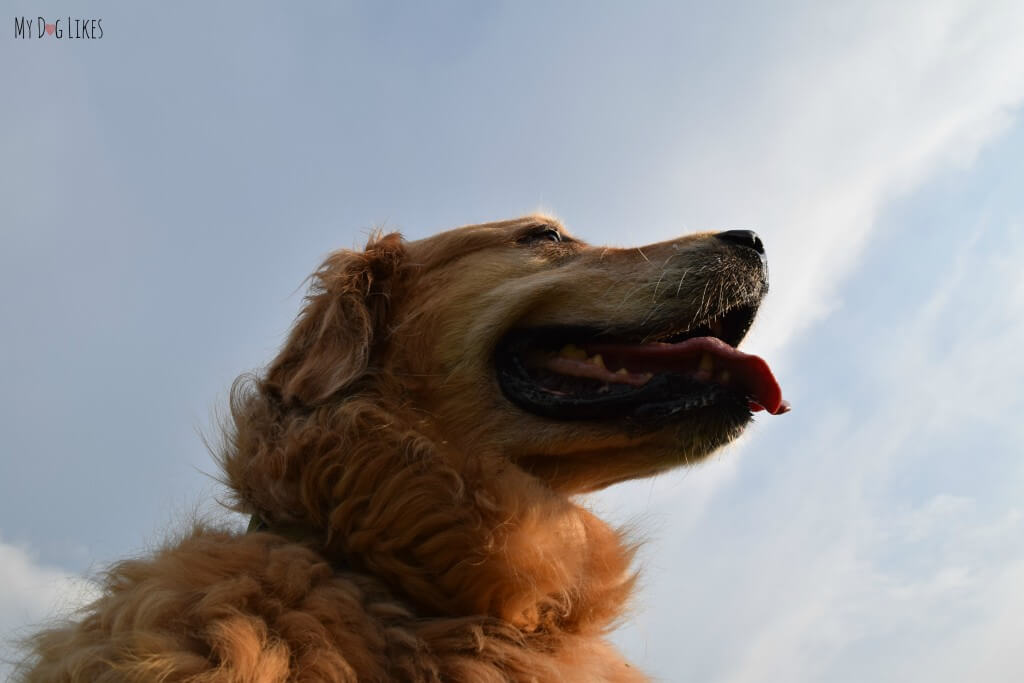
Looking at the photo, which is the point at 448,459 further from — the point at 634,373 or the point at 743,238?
the point at 743,238

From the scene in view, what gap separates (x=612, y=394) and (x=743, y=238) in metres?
1.26

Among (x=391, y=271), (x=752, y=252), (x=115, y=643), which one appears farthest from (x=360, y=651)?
(x=752, y=252)

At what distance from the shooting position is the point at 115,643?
3307 millimetres

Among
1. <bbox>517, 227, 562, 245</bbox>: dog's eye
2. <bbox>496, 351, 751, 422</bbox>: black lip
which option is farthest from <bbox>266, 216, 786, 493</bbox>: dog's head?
<bbox>517, 227, 562, 245</bbox>: dog's eye

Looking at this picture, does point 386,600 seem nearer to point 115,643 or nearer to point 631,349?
point 115,643

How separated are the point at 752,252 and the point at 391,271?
6.78 feet

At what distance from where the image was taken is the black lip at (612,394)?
14.5ft

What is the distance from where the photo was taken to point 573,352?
482cm

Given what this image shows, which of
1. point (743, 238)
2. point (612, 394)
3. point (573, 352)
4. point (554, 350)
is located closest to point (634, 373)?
point (612, 394)

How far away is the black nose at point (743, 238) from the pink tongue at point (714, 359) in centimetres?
58

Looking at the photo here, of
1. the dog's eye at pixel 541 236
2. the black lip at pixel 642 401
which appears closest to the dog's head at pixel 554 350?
the black lip at pixel 642 401

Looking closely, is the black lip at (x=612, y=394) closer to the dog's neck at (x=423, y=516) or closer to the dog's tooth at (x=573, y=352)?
the dog's tooth at (x=573, y=352)

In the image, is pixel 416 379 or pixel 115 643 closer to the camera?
pixel 115 643

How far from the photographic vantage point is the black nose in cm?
492
